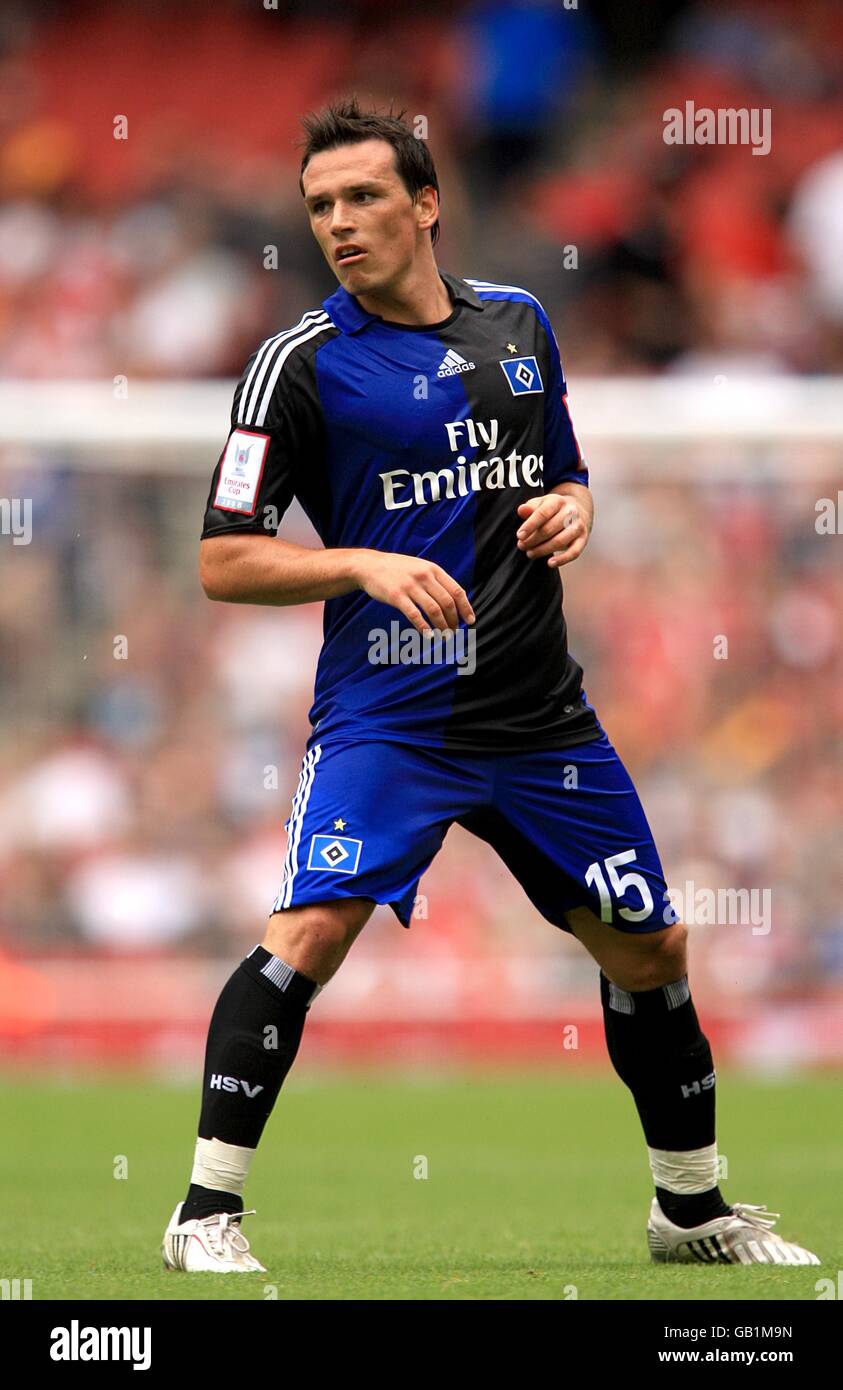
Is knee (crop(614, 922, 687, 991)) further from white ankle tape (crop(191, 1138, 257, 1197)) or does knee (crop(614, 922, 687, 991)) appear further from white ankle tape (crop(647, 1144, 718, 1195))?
white ankle tape (crop(191, 1138, 257, 1197))

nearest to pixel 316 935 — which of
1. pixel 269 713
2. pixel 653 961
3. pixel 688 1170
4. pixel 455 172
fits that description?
pixel 653 961

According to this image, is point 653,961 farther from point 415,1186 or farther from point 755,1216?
point 415,1186

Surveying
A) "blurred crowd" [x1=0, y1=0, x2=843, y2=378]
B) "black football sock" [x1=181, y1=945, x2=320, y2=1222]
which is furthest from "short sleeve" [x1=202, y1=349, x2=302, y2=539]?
"blurred crowd" [x1=0, y1=0, x2=843, y2=378]

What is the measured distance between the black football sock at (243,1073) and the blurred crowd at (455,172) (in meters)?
11.6

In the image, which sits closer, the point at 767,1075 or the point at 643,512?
the point at 767,1075

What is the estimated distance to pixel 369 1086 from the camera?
12336 mm

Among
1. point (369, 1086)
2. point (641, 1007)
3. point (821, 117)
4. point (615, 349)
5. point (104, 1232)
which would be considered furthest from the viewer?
point (821, 117)

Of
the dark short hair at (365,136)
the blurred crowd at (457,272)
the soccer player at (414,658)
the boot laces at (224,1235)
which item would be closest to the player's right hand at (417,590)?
the soccer player at (414,658)

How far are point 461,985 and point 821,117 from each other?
29.7 feet

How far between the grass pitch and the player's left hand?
1719 mm

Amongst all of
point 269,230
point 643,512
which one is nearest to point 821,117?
point 269,230

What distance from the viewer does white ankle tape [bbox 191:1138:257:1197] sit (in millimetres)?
5090

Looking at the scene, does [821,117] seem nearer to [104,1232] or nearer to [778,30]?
[778,30]

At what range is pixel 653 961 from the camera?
18.4 ft
